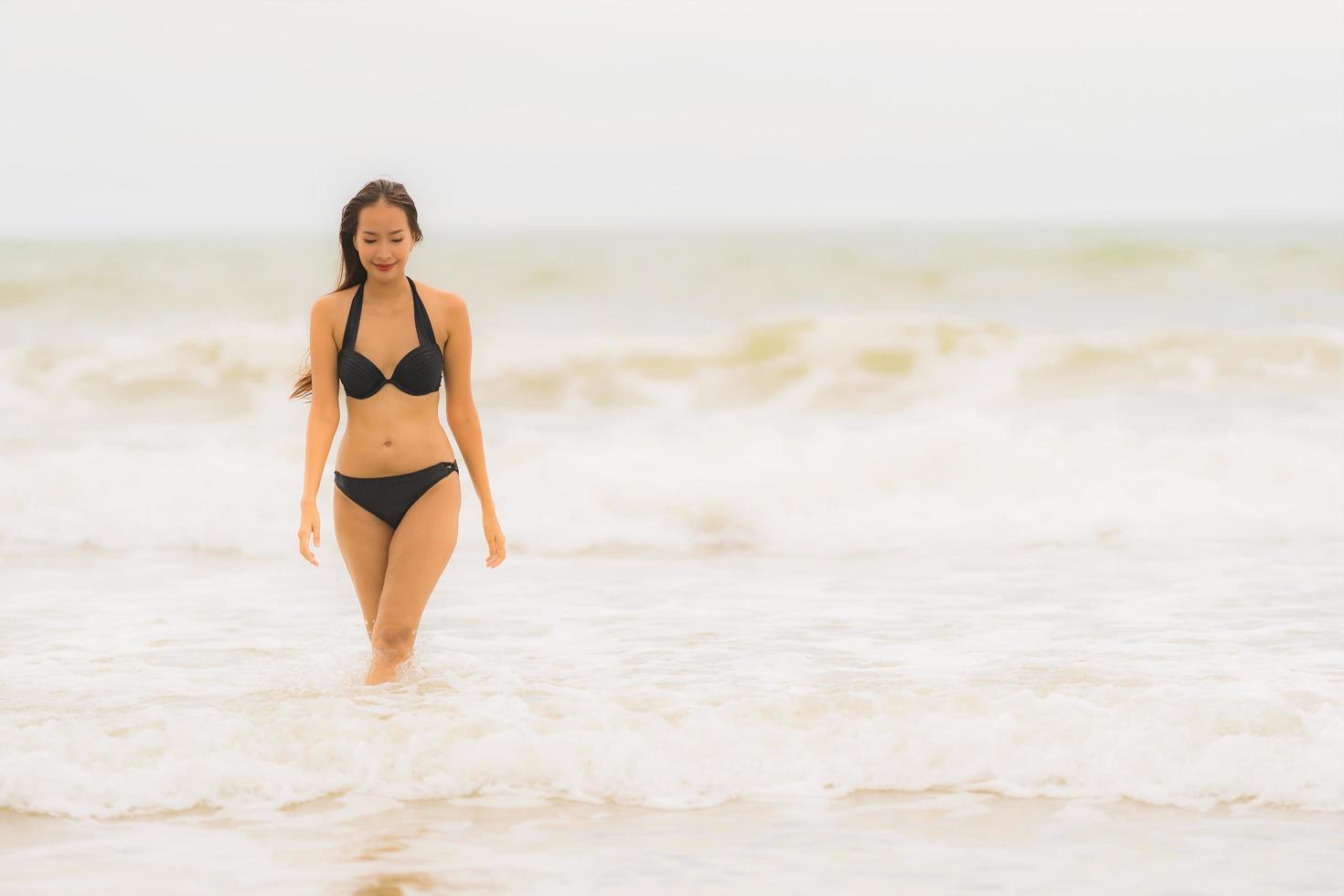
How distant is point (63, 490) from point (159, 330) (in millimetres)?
11753

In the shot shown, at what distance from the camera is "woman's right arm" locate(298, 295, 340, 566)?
545cm

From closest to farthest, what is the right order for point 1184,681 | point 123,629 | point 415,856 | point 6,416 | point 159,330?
1. point 415,856
2. point 1184,681
3. point 123,629
4. point 6,416
5. point 159,330

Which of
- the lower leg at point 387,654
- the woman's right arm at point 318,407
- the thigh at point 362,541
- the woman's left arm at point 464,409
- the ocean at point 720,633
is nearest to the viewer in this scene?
the ocean at point 720,633

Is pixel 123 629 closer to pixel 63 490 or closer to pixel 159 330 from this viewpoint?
pixel 63 490

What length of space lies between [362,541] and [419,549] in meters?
0.24

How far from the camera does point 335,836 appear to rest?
4.84 m

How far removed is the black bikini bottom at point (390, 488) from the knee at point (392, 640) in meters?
0.43

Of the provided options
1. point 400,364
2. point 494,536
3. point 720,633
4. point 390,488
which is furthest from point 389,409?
point 720,633

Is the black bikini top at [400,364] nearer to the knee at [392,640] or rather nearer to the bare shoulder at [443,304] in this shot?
the bare shoulder at [443,304]

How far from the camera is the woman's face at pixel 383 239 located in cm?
534

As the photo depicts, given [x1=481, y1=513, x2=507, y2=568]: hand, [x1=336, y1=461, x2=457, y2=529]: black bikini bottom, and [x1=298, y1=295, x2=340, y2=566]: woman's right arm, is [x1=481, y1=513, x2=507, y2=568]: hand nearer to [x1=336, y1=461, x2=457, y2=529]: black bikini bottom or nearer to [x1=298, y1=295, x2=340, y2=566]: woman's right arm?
[x1=336, y1=461, x2=457, y2=529]: black bikini bottom

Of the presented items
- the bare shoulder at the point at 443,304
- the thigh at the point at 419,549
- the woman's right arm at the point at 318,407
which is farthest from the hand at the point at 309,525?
the bare shoulder at the point at 443,304

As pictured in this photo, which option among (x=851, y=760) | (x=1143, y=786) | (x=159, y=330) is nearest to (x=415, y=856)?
(x=851, y=760)

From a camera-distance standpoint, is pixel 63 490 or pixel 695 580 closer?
pixel 695 580
